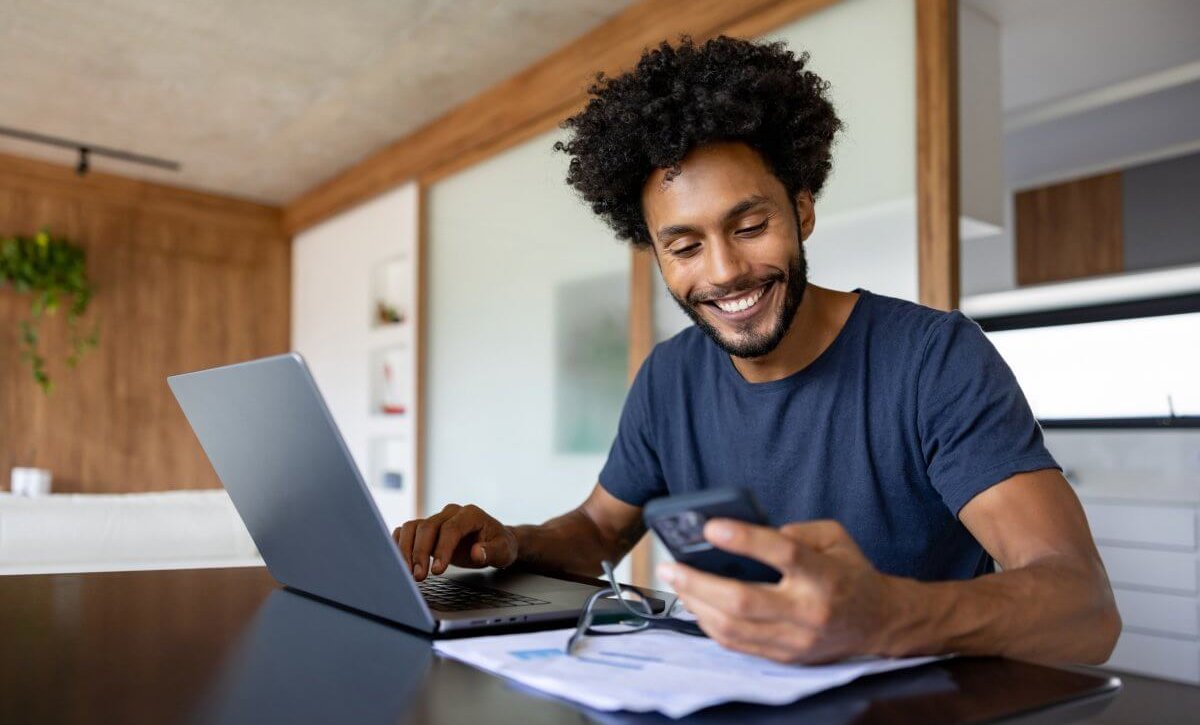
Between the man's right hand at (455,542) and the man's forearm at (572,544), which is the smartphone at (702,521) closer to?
the man's right hand at (455,542)

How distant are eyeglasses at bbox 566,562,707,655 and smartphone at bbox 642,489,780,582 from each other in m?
0.11

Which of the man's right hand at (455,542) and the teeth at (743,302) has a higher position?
the teeth at (743,302)

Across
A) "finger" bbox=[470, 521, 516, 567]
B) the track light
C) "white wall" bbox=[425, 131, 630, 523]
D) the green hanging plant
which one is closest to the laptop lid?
"finger" bbox=[470, 521, 516, 567]

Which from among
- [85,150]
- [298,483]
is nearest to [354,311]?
[85,150]

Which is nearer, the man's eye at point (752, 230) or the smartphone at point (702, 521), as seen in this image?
the smartphone at point (702, 521)

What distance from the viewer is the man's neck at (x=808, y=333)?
1.29 metres

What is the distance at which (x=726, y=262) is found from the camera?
124cm

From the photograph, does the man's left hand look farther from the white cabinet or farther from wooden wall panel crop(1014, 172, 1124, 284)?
wooden wall panel crop(1014, 172, 1124, 284)

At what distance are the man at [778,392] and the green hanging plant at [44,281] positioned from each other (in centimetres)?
462

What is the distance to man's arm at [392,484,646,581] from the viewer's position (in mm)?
1144

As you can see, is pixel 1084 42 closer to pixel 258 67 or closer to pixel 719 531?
pixel 258 67

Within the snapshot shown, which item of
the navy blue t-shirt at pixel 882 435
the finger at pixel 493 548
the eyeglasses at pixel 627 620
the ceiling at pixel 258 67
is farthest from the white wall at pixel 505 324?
the eyeglasses at pixel 627 620

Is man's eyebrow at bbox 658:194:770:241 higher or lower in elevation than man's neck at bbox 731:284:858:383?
higher

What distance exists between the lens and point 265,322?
601cm
